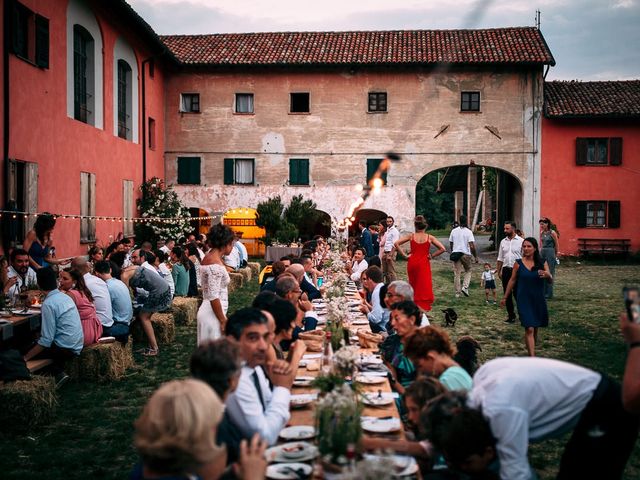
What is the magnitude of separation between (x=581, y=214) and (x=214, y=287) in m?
23.8

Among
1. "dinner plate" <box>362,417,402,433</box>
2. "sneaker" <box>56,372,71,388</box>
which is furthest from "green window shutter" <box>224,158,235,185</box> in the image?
"dinner plate" <box>362,417,402,433</box>

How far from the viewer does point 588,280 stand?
19.6 m

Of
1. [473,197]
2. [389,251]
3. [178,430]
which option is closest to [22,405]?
[178,430]

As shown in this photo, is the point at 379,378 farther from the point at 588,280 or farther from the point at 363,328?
the point at 588,280

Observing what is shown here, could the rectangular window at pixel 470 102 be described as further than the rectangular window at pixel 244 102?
No

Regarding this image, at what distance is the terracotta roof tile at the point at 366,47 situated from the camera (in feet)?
89.2

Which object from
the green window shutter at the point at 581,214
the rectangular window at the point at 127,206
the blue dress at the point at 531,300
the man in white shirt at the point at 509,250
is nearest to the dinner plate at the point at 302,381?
the blue dress at the point at 531,300

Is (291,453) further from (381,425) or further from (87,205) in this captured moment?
(87,205)

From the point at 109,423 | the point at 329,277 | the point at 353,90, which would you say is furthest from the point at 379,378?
the point at 353,90

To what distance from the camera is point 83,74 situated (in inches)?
709

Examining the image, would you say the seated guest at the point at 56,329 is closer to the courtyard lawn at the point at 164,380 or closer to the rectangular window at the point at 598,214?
the courtyard lawn at the point at 164,380

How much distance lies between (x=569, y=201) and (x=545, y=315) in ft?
66.8

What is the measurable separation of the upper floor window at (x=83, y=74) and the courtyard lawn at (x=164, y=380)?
6860mm

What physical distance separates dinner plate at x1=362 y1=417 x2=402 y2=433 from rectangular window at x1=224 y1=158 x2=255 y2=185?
2473 centimetres
